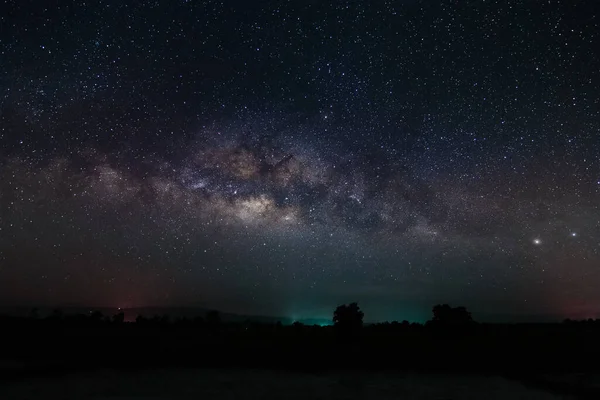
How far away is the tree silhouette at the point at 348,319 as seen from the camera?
31.7m

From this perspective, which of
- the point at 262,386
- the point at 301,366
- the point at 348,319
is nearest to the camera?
the point at 262,386

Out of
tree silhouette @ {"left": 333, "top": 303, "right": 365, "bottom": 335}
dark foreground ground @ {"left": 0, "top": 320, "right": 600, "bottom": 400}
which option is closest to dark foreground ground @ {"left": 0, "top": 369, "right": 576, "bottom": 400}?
dark foreground ground @ {"left": 0, "top": 320, "right": 600, "bottom": 400}

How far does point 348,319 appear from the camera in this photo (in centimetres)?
3266

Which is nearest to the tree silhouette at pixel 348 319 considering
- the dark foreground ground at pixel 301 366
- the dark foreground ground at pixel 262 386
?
the dark foreground ground at pixel 301 366

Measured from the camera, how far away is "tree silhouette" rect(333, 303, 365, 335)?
31719mm

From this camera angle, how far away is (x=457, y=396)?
1738 cm

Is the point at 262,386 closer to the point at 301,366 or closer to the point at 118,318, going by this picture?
the point at 301,366

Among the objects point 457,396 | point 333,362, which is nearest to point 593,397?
point 457,396

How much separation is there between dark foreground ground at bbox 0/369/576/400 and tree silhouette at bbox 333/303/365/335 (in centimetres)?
974

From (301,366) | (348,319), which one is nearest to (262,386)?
(301,366)

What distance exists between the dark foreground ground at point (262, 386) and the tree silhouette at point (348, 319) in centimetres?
974

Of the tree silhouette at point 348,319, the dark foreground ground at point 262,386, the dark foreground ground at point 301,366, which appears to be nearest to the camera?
the dark foreground ground at point 262,386

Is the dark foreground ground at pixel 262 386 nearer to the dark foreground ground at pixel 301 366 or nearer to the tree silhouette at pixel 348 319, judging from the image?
the dark foreground ground at pixel 301 366

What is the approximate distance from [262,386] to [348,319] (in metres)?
15.0
